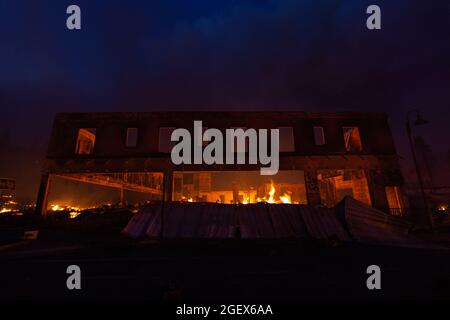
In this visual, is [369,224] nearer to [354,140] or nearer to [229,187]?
[354,140]

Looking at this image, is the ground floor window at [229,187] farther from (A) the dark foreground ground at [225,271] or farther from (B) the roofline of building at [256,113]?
(A) the dark foreground ground at [225,271]

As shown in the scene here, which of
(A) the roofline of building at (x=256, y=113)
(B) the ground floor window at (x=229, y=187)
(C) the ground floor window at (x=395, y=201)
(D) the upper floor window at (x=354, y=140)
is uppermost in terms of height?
(A) the roofline of building at (x=256, y=113)

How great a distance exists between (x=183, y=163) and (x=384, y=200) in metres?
13.8

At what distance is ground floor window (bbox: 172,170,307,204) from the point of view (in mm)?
27219

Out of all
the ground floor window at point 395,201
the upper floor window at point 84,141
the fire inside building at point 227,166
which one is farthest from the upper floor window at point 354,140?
the upper floor window at point 84,141

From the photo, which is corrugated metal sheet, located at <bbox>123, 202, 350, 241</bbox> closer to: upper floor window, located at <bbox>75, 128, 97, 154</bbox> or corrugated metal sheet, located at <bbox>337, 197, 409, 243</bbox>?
corrugated metal sheet, located at <bbox>337, 197, 409, 243</bbox>

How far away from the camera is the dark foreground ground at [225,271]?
4211mm

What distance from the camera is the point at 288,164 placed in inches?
567

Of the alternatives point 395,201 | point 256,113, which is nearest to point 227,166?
point 256,113

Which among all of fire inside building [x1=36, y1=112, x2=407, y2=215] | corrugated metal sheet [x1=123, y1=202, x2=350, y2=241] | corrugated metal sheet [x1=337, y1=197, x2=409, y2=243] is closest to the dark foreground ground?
corrugated metal sheet [x1=123, y1=202, x2=350, y2=241]

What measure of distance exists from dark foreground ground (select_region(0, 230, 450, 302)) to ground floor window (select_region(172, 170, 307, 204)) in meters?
18.2

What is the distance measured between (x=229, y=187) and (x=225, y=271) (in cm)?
2455

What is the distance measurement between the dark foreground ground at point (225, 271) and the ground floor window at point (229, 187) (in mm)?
18174
